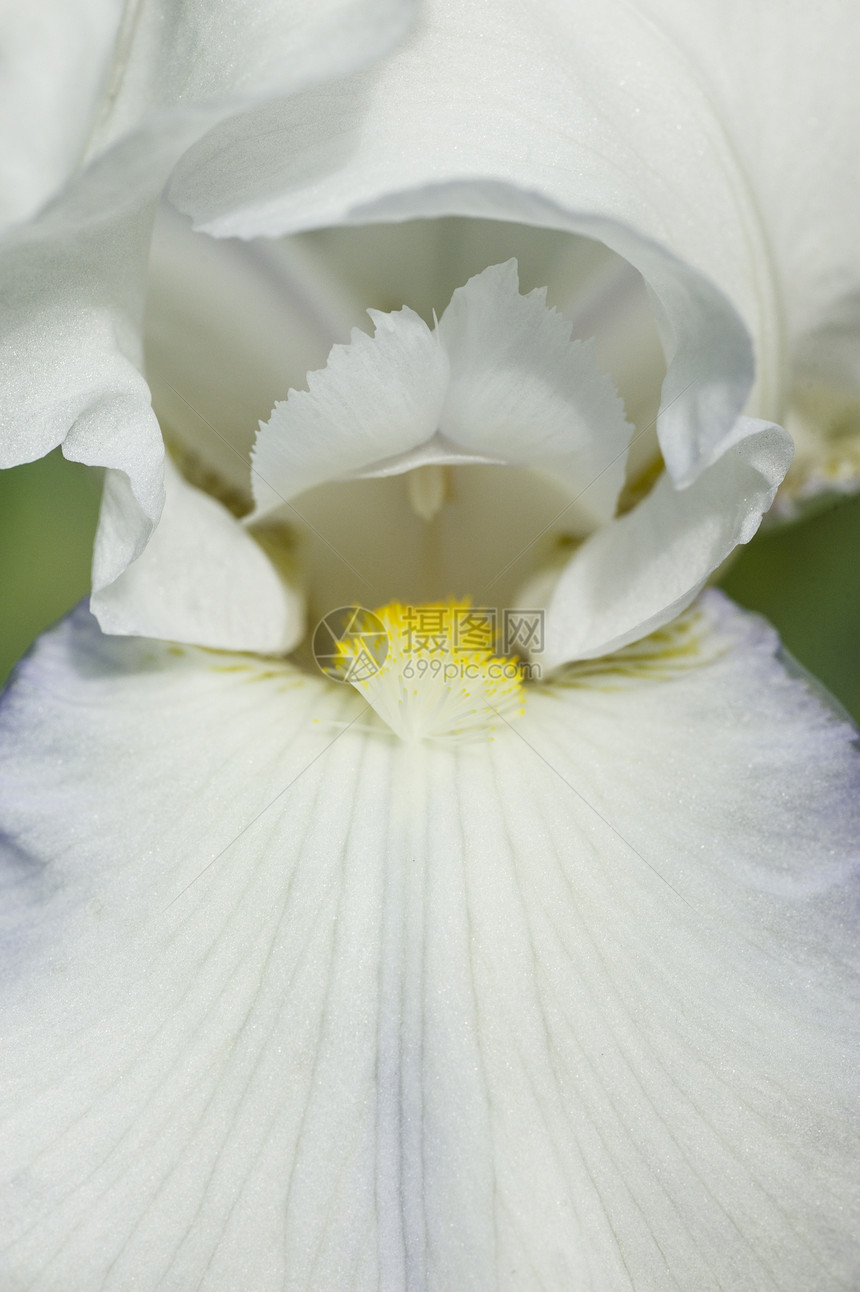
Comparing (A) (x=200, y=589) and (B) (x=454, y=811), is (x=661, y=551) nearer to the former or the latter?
(B) (x=454, y=811)

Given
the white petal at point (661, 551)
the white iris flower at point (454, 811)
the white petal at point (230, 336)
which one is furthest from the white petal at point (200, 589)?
the white petal at point (661, 551)

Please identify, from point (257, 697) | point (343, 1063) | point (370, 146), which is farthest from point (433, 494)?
point (343, 1063)

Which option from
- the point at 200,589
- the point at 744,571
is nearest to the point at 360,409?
the point at 200,589

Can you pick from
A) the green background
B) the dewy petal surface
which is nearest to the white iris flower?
the dewy petal surface

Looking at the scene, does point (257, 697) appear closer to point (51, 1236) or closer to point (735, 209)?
point (51, 1236)

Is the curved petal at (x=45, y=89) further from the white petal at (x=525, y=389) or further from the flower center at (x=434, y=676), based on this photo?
the flower center at (x=434, y=676)

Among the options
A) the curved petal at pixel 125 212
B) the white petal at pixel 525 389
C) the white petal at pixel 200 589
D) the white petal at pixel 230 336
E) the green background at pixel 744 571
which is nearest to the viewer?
A: the curved petal at pixel 125 212
